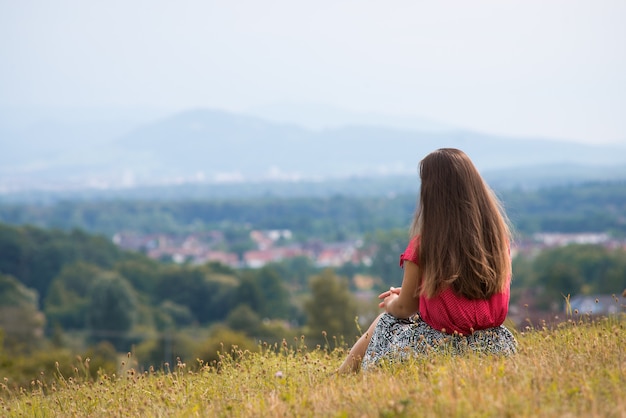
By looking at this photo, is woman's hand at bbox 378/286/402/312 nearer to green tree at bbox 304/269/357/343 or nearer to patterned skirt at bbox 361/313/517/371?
patterned skirt at bbox 361/313/517/371

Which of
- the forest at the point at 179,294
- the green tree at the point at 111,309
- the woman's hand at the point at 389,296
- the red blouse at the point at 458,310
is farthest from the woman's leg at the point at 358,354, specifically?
the green tree at the point at 111,309

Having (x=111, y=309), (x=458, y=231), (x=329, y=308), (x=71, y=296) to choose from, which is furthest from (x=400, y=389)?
(x=71, y=296)

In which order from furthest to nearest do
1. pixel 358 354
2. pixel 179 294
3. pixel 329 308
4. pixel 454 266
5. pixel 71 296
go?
1. pixel 179 294
2. pixel 71 296
3. pixel 329 308
4. pixel 358 354
5. pixel 454 266

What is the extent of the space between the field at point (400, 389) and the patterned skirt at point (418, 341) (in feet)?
0.32

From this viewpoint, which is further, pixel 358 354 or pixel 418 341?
pixel 358 354

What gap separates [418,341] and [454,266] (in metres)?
0.51

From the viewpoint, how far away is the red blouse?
13.6 feet

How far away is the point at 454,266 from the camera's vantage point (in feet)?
13.2

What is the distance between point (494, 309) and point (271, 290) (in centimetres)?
6502

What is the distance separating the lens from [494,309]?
423 centimetres

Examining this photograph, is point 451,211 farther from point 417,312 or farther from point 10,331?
point 10,331

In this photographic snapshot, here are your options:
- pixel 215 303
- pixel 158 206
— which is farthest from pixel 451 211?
pixel 158 206

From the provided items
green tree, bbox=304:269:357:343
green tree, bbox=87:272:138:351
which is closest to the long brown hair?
green tree, bbox=304:269:357:343

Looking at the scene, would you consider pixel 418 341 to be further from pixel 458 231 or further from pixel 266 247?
pixel 266 247
